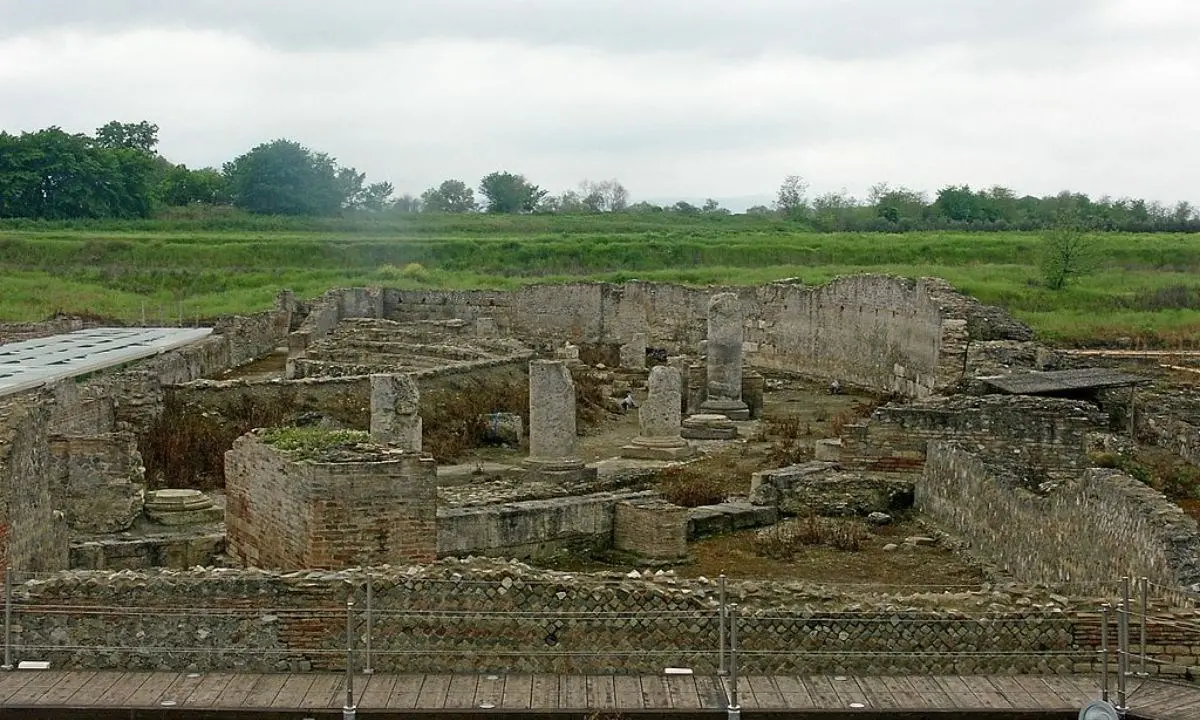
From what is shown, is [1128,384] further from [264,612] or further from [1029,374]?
[264,612]

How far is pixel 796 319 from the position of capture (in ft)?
135

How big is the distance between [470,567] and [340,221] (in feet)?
223

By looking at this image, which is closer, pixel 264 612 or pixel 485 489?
pixel 264 612

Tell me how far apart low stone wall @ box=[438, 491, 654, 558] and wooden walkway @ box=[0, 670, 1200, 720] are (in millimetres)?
6717

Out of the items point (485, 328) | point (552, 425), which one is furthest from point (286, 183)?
point (552, 425)

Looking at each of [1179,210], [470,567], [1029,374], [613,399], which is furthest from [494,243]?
[470,567]

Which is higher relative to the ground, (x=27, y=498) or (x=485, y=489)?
(x=27, y=498)

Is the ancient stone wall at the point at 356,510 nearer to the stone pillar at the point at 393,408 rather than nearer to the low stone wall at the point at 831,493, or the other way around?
the low stone wall at the point at 831,493

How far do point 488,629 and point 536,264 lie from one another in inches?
1984

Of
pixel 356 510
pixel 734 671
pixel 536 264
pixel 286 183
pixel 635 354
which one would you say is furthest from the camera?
pixel 286 183

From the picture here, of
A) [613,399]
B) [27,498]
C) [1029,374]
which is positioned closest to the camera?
[27,498]

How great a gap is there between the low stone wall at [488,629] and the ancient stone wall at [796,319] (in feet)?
59.9

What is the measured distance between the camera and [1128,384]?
925 inches

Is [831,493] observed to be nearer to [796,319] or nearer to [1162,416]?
[1162,416]
